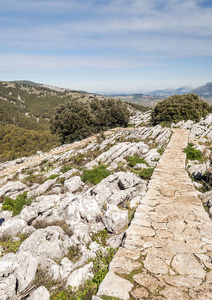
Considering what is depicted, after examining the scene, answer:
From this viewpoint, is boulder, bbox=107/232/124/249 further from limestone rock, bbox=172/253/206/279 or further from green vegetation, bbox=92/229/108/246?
limestone rock, bbox=172/253/206/279

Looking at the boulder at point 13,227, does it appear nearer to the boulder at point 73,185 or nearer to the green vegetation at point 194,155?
the boulder at point 73,185

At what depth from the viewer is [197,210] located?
5.82 meters

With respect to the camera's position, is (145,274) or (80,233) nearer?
(145,274)

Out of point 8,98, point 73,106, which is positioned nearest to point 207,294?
point 73,106

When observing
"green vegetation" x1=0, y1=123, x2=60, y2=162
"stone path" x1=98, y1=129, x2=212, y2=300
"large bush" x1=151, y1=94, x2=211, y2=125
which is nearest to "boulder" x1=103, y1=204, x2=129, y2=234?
"stone path" x1=98, y1=129, x2=212, y2=300

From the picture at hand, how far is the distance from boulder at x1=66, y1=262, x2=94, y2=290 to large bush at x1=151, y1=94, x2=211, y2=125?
2134cm

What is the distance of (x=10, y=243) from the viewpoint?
19.7 ft

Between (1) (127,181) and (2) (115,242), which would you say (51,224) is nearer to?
(2) (115,242)

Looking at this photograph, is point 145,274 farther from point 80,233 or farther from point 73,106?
point 73,106

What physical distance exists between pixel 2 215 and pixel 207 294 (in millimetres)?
8746

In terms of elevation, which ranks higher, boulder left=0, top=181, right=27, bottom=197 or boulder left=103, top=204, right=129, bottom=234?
boulder left=103, top=204, right=129, bottom=234

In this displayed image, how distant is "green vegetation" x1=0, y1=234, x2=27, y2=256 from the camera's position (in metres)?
5.71

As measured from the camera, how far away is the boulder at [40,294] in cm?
385

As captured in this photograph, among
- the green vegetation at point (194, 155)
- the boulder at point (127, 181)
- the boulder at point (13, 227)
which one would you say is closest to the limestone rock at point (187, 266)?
the boulder at point (127, 181)
